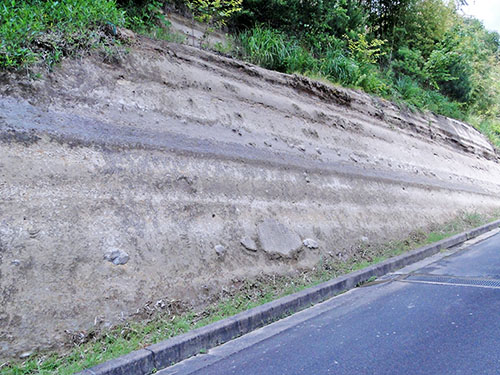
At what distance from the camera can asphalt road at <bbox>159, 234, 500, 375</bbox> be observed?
3.18 m

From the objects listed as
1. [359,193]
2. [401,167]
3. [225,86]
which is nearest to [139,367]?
[225,86]

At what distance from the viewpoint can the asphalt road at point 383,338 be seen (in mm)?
3178

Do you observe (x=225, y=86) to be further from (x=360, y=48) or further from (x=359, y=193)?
(x=360, y=48)

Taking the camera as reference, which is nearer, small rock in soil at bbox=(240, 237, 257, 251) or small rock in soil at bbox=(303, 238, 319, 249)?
small rock in soil at bbox=(240, 237, 257, 251)

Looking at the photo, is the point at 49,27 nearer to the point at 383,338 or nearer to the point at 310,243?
the point at 310,243

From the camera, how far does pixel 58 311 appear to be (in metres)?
3.59

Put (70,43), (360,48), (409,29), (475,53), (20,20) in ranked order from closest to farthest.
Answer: (20,20) → (70,43) → (360,48) → (409,29) → (475,53)

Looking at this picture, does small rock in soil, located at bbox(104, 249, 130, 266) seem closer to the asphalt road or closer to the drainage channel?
the asphalt road

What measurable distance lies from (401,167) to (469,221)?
2613 mm

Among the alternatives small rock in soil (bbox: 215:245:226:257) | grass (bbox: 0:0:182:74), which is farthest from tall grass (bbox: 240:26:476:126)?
small rock in soil (bbox: 215:245:226:257)

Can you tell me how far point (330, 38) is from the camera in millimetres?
11367

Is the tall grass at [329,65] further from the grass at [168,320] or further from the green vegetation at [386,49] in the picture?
the grass at [168,320]

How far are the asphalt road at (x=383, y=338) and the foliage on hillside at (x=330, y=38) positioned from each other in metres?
4.25

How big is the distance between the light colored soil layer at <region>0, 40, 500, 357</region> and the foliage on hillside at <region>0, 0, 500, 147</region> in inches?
21.4
